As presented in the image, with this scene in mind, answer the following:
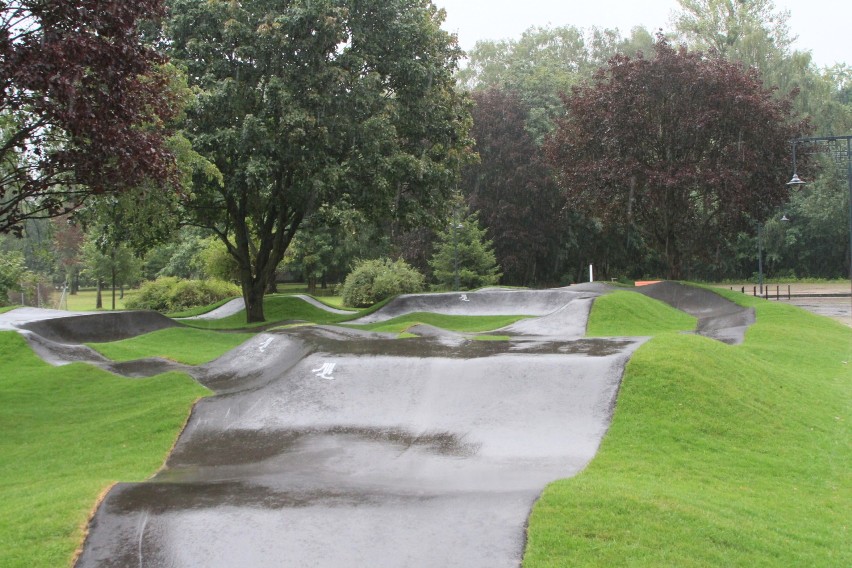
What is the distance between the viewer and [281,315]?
92.3 ft

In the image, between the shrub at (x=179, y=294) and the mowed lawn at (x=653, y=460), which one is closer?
the mowed lawn at (x=653, y=460)

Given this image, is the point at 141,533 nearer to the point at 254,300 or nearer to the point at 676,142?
the point at 254,300

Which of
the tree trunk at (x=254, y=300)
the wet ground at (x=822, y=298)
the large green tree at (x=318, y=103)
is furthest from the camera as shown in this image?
the wet ground at (x=822, y=298)

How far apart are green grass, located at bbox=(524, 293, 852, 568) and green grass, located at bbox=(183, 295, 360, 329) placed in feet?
53.3

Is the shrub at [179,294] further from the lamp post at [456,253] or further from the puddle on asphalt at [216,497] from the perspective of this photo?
the puddle on asphalt at [216,497]

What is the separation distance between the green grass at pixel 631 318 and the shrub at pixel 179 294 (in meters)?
20.6

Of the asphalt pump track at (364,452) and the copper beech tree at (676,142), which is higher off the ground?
the copper beech tree at (676,142)

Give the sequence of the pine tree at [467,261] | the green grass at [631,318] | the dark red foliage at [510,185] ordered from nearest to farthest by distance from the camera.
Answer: the green grass at [631,318] → the pine tree at [467,261] → the dark red foliage at [510,185]

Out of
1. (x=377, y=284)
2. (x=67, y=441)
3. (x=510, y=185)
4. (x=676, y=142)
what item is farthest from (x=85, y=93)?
(x=510, y=185)

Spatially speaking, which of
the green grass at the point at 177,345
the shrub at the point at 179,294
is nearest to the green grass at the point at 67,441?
the green grass at the point at 177,345

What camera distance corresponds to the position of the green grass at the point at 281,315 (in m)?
25.8

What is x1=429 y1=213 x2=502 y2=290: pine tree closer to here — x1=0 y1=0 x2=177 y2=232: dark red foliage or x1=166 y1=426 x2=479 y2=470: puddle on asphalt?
x1=0 y1=0 x2=177 y2=232: dark red foliage

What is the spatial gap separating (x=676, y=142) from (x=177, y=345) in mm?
20006

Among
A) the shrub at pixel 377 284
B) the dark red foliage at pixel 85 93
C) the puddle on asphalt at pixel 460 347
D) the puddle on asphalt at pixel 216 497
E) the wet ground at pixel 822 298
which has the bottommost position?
the puddle on asphalt at pixel 216 497
